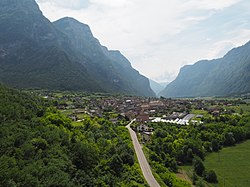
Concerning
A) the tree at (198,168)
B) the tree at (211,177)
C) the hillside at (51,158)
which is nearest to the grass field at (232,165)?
the tree at (211,177)

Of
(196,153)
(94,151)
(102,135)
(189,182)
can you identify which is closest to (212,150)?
(196,153)

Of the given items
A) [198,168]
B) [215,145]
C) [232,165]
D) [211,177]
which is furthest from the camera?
[215,145]

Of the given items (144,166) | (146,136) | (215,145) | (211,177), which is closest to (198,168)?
(211,177)

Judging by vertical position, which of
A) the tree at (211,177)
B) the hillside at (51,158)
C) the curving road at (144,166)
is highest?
the hillside at (51,158)

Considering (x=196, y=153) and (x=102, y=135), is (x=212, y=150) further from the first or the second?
(x=102, y=135)

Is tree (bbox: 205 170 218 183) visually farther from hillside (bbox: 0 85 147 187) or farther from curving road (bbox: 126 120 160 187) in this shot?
hillside (bbox: 0 85 147 187)

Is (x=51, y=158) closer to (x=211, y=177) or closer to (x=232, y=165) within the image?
(x=211, y=177)

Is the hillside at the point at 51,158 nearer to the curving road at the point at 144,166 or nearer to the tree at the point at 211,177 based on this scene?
the curving road at the point at 144,166

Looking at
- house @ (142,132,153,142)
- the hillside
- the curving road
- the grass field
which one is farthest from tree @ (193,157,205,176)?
the hillside
